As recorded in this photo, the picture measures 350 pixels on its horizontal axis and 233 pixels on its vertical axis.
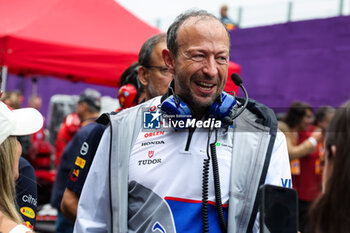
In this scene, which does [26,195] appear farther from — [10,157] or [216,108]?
[216,108]

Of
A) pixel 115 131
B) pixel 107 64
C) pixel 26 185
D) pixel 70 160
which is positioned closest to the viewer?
pixel 115 131

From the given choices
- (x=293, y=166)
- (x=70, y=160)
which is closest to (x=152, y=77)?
(x=70, y=160)

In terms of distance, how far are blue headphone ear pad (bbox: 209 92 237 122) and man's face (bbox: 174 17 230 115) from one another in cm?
3

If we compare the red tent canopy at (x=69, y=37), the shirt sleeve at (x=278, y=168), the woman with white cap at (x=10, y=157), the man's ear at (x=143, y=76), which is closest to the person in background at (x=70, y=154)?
the red tent canopy at (x=69, y=37)

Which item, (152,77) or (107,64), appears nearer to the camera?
(152,77)

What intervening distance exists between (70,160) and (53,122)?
8.68 metres

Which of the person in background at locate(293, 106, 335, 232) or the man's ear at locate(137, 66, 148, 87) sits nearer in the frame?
the man's ear at locate(137, 66, 148, 87)

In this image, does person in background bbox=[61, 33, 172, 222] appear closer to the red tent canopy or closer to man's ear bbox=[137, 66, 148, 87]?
man's ear bbox=[137, 66, 148, 87]

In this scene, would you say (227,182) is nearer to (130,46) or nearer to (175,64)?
(175,64)

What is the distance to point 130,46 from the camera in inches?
250

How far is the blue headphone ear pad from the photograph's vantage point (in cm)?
205

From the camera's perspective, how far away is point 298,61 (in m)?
8.91

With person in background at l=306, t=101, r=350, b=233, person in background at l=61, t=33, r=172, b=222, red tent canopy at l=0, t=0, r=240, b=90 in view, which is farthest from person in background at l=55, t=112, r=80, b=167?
person in background at l=306, t=101, r=350, b=233

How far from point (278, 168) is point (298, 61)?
A: 23.7 ft
